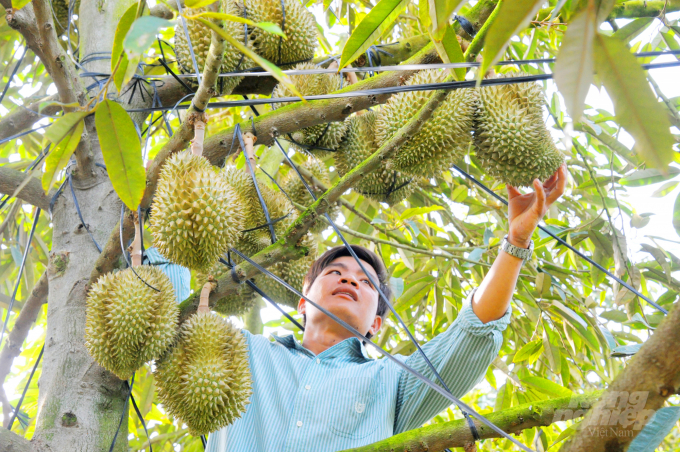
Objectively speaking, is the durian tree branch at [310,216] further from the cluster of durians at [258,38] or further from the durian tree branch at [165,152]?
the cluster of durians at [258,38]

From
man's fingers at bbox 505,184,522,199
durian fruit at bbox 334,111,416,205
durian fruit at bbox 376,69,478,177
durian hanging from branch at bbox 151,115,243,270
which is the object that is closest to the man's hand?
man's fingers at bbox 505,184,522,199

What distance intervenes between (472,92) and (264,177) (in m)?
0.97

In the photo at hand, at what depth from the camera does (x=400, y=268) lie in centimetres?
243

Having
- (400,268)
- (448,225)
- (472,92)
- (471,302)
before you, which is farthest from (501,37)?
(448,225)

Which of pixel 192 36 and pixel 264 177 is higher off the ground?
pixel 192 36

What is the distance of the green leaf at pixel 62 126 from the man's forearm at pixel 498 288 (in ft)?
3.13

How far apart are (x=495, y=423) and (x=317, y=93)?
38.9 inches

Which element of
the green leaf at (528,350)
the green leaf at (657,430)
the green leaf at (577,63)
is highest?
the green leaf at (577,63)

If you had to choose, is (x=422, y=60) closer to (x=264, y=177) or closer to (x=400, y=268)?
(x=264, y=177)

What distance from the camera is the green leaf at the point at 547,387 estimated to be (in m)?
1.71

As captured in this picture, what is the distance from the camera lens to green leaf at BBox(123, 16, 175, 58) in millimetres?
493

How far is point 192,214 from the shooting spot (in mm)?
1081

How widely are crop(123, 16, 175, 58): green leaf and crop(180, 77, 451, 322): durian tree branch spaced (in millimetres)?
616

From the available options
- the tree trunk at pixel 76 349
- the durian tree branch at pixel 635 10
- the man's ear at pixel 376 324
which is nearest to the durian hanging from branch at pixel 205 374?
the tree trunk at pixel 76 349
